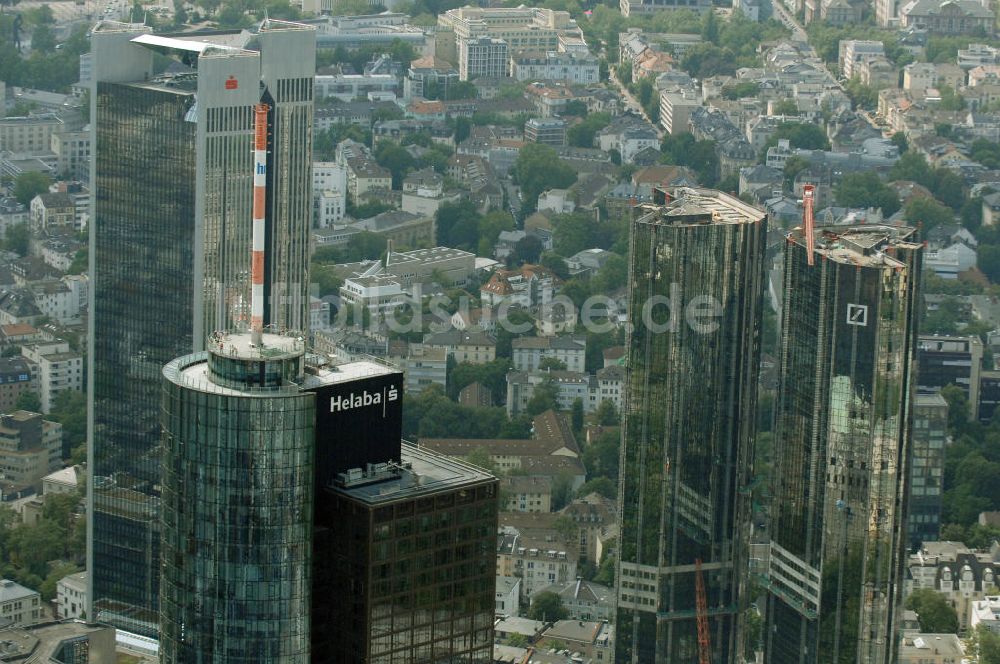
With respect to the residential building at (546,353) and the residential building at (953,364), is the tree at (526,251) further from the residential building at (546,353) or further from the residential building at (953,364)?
the residential building at (953,364)

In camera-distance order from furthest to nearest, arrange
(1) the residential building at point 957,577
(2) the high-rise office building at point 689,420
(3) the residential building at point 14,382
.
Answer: (3) the residential building at point 14,382
(1) the residential building at point 957,577
(2) the high-rise office building at point 689,420

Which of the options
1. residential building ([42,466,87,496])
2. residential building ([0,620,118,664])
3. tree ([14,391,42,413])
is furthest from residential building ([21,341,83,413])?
residential building ([0,620,118,664])

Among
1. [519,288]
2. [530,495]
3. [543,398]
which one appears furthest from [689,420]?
[519,288]

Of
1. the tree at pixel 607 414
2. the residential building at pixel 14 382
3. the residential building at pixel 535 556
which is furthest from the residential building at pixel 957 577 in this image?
the residential building at pixel 14 382

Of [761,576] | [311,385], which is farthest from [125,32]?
[311,385]

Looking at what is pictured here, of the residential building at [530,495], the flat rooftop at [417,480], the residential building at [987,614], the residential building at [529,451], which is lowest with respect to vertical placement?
the residential building at [987,614]
